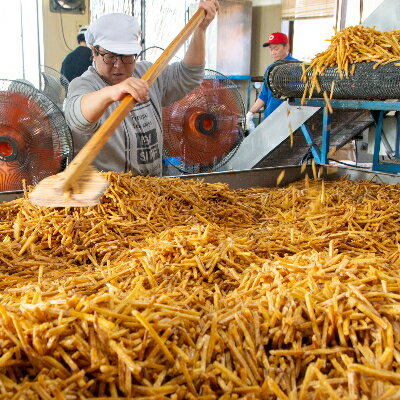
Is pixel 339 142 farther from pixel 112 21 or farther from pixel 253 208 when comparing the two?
pixel 112 21

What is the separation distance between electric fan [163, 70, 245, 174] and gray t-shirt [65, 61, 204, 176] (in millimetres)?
1304

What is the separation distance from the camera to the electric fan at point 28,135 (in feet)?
11.1

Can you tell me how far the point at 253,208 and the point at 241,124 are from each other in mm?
2592

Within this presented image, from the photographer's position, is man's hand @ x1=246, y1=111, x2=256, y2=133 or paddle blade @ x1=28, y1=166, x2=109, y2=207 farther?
man's hand @ x1=246, y1=111, x2=256, y2=133

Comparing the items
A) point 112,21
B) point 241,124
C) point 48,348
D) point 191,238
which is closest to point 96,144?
point 191,238

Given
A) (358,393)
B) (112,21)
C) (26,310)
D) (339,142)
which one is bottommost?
(358,393)

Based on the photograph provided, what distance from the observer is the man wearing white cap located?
9.50 feet

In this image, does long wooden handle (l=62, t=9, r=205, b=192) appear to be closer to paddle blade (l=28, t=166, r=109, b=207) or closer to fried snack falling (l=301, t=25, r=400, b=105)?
paddle blade (l=28, t=166, r=109, b=207)

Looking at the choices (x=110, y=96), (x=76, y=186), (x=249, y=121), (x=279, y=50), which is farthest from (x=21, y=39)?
(x=76, y=186)

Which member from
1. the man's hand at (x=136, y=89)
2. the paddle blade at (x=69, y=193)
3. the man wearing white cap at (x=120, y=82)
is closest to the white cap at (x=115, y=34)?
the man wearing white cap at (x=120, y=82)

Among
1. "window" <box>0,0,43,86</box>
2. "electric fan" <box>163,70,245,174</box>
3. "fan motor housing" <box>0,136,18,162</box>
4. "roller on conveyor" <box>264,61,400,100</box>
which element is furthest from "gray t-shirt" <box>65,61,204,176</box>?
"window" <box>0,0,43,86</box>

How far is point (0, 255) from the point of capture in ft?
6.99

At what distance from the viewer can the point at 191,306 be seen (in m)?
1.67

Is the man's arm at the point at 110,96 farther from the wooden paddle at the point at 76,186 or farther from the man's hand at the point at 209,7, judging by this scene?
the man's hand at the point at 209,7
